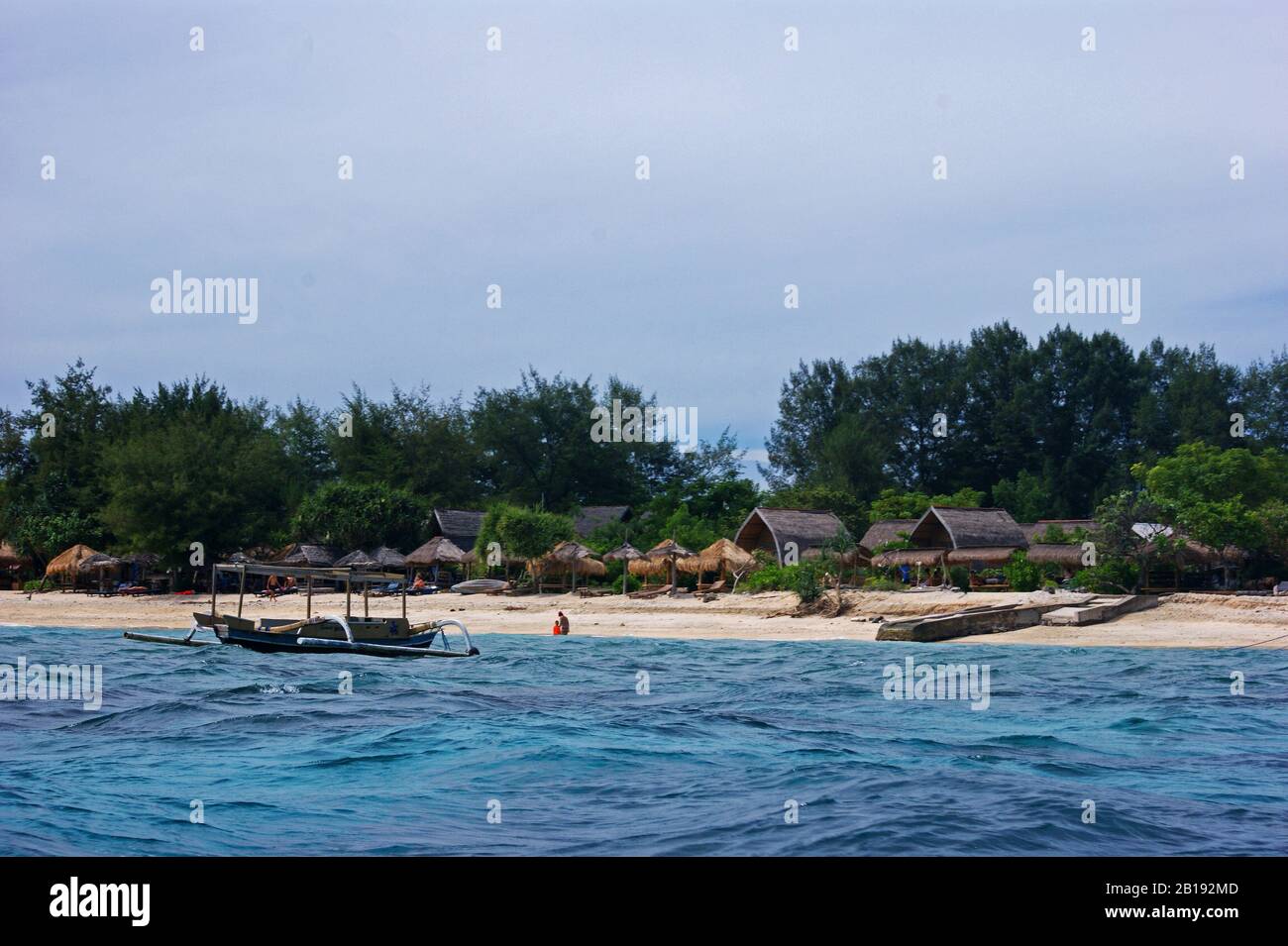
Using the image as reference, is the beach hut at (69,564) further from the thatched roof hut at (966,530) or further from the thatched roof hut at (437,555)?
the thatched roof hut at (966,530)

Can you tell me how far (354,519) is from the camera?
151 feet

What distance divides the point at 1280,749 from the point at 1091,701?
4193 millimetres

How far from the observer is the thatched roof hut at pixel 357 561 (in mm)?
43688

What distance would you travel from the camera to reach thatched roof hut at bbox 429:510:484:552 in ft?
152

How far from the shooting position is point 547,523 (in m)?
39.1

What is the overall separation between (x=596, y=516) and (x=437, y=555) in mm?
9104

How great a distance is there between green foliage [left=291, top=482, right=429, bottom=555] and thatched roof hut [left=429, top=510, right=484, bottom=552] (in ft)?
4.50

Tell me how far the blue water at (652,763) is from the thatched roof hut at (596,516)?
2817cm

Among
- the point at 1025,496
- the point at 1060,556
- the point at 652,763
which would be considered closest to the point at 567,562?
the point at 1060,556

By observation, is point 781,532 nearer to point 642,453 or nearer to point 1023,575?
point 1023,575

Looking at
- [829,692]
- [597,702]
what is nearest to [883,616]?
[829,692]

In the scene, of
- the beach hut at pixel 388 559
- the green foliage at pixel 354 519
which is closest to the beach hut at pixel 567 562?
the beach hut at pixel 388 559

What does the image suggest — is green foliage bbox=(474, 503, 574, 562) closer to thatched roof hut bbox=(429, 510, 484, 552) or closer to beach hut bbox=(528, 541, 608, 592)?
beach hut bbox=(528, 541, 608, 592)

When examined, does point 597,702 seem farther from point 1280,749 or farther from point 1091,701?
point 1280,749
